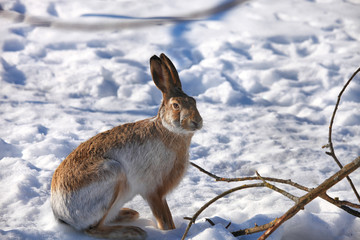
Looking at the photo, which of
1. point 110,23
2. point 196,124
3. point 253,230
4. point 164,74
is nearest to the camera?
point 253,230

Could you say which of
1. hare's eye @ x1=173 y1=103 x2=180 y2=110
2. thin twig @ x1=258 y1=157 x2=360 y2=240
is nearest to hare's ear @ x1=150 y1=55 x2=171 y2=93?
hare's eye @ x1=173 y1=103 x2=180 y2=110

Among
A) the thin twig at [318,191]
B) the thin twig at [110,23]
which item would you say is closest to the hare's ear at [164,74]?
the thin twig at [318,191]

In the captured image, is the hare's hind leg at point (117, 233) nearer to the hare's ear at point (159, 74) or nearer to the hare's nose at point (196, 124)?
the hare's nose at point (196, 124)

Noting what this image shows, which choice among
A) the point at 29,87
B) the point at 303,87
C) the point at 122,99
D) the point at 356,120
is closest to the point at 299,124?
the point at 356,120

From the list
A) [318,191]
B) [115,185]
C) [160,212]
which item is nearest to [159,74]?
[115,185]

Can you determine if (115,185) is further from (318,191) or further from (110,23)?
(110,23)

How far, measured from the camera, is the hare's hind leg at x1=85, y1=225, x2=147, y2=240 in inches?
89.4

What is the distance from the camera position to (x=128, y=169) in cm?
244

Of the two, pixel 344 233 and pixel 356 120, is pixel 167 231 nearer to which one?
pixel 344 233

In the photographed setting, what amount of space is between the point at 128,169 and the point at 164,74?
2.12 feet

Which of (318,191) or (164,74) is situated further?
(164,74)

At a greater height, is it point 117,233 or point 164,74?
point 164,74

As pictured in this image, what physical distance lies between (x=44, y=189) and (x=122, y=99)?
2.22 m

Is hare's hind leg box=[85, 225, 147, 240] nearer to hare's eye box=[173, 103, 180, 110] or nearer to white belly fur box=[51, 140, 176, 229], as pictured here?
white belly fur box=[51, 140, 176, 229]
